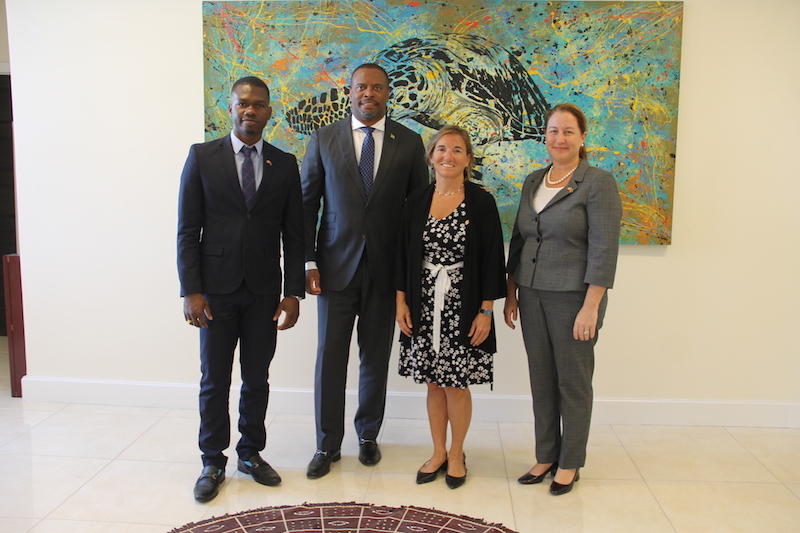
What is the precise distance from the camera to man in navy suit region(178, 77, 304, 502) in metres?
2.53

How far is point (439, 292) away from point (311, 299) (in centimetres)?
118

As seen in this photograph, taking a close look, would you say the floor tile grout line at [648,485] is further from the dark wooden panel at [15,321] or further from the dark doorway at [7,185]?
the dark doorway at [7,185]

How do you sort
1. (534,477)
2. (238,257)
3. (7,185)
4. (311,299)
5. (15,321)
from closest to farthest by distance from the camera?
(238,257) < (534,477) < (311,299) < (15,321) < (7,185)

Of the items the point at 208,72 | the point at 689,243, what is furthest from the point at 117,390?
the point at 689,243

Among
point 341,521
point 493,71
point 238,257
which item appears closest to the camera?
point 341,521

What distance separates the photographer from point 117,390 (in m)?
3.72

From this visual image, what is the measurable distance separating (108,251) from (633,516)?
3047 mm

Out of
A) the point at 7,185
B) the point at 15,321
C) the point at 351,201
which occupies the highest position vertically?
the point at 7,185

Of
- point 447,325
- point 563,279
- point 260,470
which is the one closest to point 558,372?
point 563,279

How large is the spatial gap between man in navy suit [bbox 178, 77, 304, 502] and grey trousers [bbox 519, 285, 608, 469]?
1.02 m

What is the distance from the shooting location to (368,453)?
9.77 feet

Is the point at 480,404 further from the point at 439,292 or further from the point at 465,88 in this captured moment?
the point at 465,88

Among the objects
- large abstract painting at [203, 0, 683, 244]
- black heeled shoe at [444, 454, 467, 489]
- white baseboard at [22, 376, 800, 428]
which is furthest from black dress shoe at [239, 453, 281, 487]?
large abstract painting at [203, 0, 683, 244]

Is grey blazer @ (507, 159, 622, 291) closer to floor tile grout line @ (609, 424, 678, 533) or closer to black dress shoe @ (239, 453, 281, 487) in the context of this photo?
floor tile grout line @ (609, 424, 678, 533)
